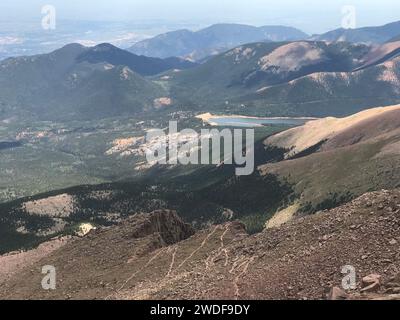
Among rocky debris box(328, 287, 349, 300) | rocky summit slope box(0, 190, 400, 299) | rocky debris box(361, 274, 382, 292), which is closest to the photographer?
rocky debris box(328, 287, 349, 300)

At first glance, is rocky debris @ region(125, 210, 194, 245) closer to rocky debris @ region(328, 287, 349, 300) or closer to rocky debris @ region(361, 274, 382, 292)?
rocky debris @ region(328, 287, 349, 300)

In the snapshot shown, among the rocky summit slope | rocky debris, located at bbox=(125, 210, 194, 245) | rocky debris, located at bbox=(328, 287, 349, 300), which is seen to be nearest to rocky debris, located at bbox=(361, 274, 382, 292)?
the rocky summit slope

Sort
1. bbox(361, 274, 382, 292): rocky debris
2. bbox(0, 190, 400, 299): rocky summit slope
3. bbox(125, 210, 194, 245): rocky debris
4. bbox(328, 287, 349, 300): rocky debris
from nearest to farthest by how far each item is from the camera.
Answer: bbox(328, 287, 349, 300): rocky debris, bbox(361, 274, 382, 292): rocky debris, bbox(0, 190, 400, 299): rocky summit slope, bbox(125, 210, 194, 245): rocky debris

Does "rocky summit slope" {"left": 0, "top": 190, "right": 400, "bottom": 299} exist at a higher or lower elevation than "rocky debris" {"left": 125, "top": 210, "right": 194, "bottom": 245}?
higher

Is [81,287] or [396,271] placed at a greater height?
[396,271]
